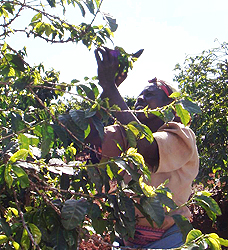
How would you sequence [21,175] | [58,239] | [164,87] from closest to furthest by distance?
[21,175] → [58,239] → [164,87]

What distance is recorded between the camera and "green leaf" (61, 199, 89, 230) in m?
1.02

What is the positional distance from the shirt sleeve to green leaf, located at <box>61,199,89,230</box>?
0.77m

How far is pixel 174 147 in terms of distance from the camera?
5.95 feet

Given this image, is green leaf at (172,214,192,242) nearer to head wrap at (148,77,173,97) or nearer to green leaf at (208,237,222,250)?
green leaf at (208,237,222,250)

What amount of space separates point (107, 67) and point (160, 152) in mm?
475

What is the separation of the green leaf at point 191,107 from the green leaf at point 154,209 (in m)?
0.31

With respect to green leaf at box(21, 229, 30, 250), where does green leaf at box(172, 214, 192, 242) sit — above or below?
below

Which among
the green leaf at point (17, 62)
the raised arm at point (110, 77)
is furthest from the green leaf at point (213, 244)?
the green leaf at point (17, 62)

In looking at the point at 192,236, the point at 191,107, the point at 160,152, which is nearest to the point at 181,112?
the point at 191,107

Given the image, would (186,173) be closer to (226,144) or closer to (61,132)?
(61,132)

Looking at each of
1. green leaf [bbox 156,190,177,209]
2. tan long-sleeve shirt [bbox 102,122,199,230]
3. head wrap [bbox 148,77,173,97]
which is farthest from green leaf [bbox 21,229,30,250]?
head wrap [bbox 148,77,173,97]

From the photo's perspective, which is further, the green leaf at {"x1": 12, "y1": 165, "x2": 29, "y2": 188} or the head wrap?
the head wrap

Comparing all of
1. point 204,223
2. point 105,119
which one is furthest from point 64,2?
point 204,223

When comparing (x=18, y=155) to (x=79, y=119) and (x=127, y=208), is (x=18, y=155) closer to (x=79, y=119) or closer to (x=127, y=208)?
(x=79, y=119)
